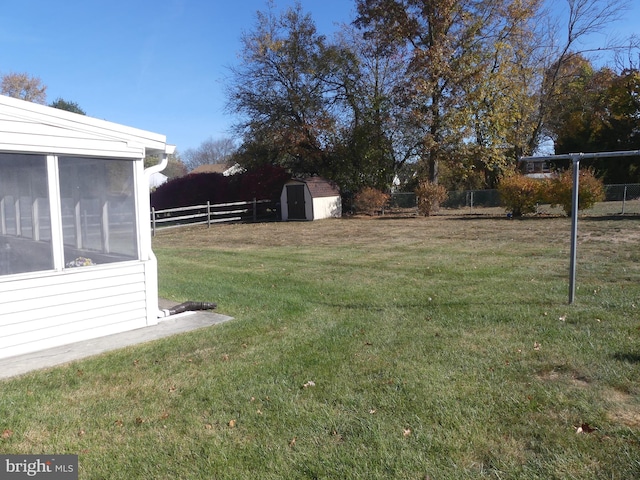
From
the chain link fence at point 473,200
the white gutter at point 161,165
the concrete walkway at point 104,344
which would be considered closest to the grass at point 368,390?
the concrete walkway at point 104,344

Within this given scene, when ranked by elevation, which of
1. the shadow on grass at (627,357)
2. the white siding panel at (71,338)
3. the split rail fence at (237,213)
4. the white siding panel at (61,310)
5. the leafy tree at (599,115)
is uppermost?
the leafy tree at (599,115)

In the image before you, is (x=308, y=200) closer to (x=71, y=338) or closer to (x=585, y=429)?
(x=71, y=338)

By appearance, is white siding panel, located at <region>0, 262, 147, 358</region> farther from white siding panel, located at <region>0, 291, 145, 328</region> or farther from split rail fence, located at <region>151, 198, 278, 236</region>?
split rail fence, located at <region>151, 198, 278, 236</region>

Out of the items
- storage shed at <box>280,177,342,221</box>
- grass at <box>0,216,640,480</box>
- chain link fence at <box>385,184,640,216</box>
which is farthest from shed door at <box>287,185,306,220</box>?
grass at <box>0,216,640,480</box>

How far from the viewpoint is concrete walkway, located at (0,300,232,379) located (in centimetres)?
495

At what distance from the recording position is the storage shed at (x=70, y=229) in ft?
17.0

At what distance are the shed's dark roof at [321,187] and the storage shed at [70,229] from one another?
20077 mm

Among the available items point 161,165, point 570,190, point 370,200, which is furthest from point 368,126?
point 161,165

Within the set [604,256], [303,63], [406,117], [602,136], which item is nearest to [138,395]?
[604,256]

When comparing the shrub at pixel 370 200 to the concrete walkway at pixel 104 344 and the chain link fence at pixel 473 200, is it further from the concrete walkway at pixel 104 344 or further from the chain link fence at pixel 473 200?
the concrete walkway at pixel 104 344

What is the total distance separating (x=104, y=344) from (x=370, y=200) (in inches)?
902

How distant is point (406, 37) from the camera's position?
2720 centimetres

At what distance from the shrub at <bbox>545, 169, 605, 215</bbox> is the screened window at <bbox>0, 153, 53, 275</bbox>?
65.8 feet

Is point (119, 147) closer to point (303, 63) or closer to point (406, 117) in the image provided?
point (406, 117)
